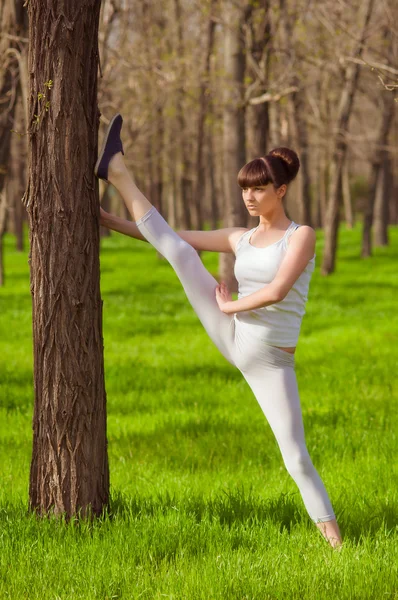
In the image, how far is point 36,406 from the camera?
415 centimetres

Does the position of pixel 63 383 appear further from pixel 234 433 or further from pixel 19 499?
pixel 234 433

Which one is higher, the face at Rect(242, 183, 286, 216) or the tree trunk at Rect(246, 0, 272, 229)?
the tree trunk at Rect(246, 0, 272, 229)

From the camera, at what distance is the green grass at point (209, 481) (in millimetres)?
3623

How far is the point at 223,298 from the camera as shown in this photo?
405cm

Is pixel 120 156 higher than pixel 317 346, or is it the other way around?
pixel 120 156

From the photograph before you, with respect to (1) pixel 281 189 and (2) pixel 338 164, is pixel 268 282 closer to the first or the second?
(1) pixel 281 189

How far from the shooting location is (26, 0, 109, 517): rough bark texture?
3967mm

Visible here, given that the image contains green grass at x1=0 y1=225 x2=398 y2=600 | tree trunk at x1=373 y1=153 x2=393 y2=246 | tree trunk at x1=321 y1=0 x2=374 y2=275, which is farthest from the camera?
tree trunk at x1=373 y1=153 x2=393 y2=246

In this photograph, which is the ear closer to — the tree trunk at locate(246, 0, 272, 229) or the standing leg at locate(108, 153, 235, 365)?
the standing leg at locate(108, 153, 235, 365)

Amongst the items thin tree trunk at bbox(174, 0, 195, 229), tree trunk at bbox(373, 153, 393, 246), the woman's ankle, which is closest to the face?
the woman's ankle

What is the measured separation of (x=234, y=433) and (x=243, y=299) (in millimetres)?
2900

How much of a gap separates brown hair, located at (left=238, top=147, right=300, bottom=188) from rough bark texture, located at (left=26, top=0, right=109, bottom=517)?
80 cm

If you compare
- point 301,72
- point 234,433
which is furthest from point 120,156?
point 301,72

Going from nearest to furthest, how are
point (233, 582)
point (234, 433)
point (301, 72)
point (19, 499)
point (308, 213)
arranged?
point (233, 582), point (19, 499), point (234, 433), point (301, 72), point (308, 213)
